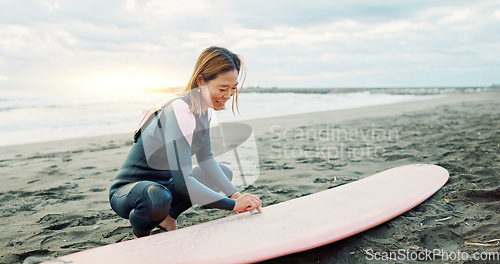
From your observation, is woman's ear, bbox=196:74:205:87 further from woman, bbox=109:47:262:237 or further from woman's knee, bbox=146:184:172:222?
woman's knee, bbox=146:184:172:222

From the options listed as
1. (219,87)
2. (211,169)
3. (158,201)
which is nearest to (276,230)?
(211,169)

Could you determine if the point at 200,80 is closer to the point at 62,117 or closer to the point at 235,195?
the point at 235,195

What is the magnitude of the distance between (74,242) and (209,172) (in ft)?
2.59

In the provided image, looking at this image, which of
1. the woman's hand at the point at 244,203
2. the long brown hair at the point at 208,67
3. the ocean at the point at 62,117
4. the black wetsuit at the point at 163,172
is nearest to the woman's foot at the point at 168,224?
the black wetsuit at the point at 163,172

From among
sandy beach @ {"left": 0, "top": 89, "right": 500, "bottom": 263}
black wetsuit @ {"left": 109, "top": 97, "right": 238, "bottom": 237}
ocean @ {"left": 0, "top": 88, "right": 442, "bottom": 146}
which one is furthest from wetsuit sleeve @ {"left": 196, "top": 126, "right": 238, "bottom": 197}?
ocean @ {"left": 0, "top": 88, "right": 442, "bottom": 146}

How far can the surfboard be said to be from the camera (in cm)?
147

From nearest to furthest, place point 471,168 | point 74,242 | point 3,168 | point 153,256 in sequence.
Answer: point 153,256, point 74,242, point 471,168, point 3,168

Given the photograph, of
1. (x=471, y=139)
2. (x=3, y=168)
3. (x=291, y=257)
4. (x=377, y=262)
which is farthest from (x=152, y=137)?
(x=471, y=139)

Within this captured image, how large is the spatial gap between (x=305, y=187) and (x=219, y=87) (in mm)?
1280

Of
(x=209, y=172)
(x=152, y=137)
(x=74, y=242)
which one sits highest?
(x=152, y=137)

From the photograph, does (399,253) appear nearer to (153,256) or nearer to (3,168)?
(153,256)

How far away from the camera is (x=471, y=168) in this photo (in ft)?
8.98

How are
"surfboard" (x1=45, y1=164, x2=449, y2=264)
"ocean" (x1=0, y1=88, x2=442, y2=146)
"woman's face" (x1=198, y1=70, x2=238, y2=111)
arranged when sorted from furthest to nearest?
"ocean" (x1=0, y1=88, x2=442, y2=146) < "woman's face" (x1=198, y1=70, x2=238, y2=111) < "surfboard" (x1=45, y1=164, x2=449, y2=264)

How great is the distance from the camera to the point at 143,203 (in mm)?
1523
